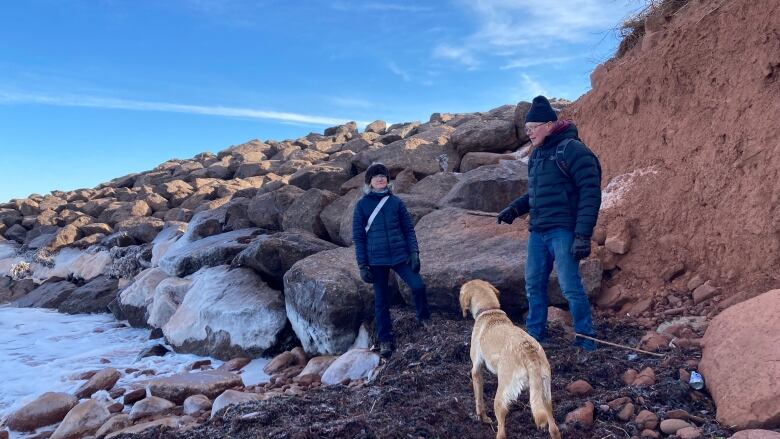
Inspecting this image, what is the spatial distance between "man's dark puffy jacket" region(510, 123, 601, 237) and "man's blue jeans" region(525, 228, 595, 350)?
0.13 m

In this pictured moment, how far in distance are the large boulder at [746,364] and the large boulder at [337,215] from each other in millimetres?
7576

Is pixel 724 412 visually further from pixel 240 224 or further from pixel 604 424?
pixel 240 224

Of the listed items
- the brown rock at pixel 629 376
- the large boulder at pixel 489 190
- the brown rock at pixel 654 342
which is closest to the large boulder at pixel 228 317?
the large boulder at pixel 489 190

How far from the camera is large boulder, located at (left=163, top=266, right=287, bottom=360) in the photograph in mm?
8695

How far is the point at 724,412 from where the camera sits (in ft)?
12.2

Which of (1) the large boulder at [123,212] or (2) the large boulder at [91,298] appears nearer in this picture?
(2) the large boulder at [91,298]

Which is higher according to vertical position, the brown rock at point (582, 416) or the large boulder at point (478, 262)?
the large boulder at point (478, 262)

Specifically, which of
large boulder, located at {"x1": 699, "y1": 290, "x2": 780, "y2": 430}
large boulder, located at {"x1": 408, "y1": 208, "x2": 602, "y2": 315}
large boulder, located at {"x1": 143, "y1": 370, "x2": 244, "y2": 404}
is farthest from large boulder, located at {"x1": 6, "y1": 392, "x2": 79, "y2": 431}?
large boulder, located at {"x1": 699, "y1": 290, "x2": 780, "y2": 430}

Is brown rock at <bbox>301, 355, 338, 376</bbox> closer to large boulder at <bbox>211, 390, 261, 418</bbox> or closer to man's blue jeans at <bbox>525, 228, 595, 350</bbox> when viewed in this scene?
large boulder at <bbox>211, 390, 261, 418</bbox>

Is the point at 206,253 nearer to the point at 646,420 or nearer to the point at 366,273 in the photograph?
the point at 366,273

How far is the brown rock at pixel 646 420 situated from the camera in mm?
3681

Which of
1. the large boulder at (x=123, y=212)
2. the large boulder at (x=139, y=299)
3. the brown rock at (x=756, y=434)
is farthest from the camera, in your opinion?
the large boulder at (x=123, y=212)

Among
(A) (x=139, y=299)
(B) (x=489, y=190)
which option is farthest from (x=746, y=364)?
(A) (x=139, y=299)

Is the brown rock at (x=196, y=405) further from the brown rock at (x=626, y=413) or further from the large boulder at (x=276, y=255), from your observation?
the brown rock at (x=626, y=413)
